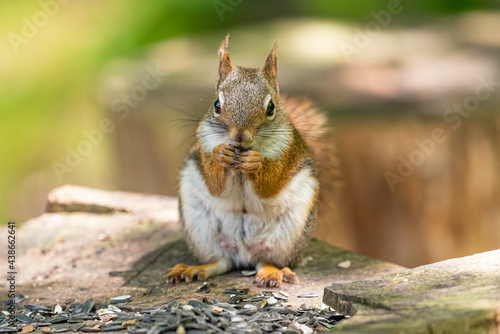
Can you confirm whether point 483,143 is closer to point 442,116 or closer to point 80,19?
point 442,116

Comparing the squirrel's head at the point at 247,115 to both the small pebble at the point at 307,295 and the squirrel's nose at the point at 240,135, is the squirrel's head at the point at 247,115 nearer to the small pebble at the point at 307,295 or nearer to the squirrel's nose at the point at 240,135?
the squirrel's nose at the point at 240,135

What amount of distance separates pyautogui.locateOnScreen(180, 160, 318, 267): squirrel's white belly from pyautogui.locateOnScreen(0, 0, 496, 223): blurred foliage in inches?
130

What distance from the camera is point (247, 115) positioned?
8.86 ft

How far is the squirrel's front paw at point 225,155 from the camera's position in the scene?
8.91ft

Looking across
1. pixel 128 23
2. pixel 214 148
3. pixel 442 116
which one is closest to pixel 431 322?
pixel 214 148

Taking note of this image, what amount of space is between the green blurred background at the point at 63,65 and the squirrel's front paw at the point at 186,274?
10.0 feet

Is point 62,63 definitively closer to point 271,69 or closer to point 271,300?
point 271,69

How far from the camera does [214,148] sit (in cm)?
274

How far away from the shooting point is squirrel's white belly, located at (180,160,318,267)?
9.71ft

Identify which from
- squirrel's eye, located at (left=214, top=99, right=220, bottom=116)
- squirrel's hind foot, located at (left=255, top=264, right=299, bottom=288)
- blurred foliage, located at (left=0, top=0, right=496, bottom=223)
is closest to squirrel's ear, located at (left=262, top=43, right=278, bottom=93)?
squirrel's eye, located at (left=214, top=99, right=220, bottom=116)

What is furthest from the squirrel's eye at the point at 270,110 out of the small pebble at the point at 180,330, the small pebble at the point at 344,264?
the small pebble at the point at 180,330

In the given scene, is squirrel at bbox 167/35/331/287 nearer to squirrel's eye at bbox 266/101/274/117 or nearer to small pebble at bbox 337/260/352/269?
squirrel's eye at bbox 266/101/274/117

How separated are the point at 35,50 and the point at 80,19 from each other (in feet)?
1.78

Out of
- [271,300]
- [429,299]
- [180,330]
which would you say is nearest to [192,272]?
[271,300]
